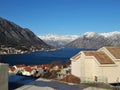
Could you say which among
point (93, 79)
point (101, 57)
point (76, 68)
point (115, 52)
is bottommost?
point (93, 79)

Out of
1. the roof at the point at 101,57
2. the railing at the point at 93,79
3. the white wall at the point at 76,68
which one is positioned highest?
the roof at the point at 101,57

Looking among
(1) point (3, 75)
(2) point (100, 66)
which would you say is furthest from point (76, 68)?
(1) point (3, 75)

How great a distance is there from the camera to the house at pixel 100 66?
39.7 metres

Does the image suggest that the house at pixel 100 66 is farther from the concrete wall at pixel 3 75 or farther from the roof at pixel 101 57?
the concrete wall at pixel 3 75

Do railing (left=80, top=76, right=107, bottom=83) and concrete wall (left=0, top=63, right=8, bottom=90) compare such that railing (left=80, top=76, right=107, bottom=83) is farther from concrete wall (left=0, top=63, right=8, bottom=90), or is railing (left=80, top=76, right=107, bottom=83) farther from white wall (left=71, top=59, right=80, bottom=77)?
concrete wall (left=0, top=63, right=8, bottom=90)

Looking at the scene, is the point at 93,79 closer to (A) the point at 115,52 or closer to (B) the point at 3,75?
(A) the point at 115,52

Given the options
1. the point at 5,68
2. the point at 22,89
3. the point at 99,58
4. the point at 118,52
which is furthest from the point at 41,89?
the point at 118,52

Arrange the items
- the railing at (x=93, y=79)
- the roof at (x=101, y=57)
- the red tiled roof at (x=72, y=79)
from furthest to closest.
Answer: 1. the red tiled roof at (x=72, y=79)
2. the roof at (x=101, y=57)
3. the railing at (x=93, y=79)

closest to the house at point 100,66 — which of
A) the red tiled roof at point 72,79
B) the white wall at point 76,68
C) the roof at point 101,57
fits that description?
the roof at point 101,57

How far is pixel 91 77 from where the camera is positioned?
41062mm

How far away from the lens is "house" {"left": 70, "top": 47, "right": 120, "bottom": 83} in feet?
130

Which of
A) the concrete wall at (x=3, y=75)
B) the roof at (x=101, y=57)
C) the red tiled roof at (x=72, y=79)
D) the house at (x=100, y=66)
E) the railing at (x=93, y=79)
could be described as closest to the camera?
the concrete wall at (x=3, y=75)

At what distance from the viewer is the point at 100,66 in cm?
3944

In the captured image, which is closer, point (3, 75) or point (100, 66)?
point (3, 75)
